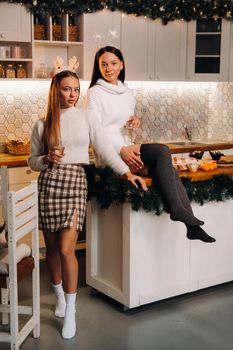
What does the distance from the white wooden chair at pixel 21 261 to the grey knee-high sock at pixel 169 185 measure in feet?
2.63

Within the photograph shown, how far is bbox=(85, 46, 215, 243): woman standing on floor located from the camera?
3365 mm

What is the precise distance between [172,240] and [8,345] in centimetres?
127

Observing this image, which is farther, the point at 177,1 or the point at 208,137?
the point at 208,137

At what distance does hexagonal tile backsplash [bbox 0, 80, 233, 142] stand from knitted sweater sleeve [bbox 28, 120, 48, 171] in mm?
1936

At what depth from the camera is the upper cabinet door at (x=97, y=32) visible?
524 centimetres

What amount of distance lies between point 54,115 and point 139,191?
2.30 ft

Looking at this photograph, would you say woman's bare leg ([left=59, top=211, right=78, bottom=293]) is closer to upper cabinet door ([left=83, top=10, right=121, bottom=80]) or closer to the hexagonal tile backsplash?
the hexagonal tile backsplash

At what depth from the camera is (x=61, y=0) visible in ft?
16.2

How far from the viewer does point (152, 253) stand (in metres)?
3.59

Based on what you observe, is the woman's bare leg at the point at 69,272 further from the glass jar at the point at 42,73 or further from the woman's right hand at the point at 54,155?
the glass jar at the point at 42,73

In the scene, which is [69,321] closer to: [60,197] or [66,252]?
[66,252]

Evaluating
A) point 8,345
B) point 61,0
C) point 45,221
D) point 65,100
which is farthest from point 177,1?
point 8,345

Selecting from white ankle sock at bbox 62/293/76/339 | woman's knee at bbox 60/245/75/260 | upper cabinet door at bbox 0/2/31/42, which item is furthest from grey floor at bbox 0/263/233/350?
upper cabinet door at bbox 0/2/31/42

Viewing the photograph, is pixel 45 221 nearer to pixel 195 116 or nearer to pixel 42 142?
pixel 42 142
